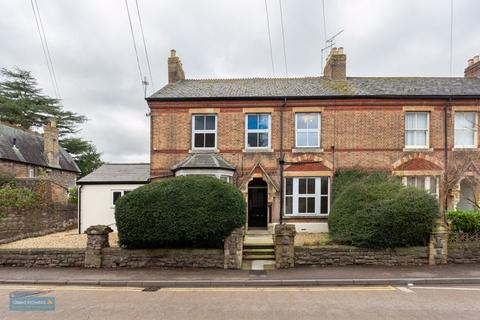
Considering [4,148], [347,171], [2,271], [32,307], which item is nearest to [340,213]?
[347,171]

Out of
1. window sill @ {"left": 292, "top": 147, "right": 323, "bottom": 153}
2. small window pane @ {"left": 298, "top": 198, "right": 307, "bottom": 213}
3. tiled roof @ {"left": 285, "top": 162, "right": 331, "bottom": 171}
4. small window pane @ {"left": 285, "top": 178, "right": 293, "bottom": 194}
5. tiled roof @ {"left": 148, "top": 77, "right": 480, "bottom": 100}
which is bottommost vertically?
small window pane @ {"left": 298, "top": 198, "right": 307, "bottom": 213}

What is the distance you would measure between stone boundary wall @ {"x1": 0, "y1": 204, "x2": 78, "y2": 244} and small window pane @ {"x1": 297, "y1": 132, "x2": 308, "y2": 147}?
593 inches

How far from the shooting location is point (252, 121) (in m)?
16.1

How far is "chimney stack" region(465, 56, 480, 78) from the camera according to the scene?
18.0m

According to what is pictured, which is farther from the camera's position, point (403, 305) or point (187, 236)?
point (187, 236)

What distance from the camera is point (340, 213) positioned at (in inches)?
487

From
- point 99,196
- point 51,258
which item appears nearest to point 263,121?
point 99,196

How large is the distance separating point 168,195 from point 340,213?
6.99 m

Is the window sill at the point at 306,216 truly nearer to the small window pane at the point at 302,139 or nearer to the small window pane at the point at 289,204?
the small window pane at the point at 289,204

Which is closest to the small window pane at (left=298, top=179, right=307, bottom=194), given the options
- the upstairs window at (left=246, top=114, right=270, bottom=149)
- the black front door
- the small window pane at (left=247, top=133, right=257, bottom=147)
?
the black front door

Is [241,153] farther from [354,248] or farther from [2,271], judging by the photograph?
[2,271]

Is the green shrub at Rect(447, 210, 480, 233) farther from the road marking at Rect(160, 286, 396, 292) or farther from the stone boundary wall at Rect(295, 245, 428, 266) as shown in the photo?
the road marking at Rect(160, 286, 396, 292)

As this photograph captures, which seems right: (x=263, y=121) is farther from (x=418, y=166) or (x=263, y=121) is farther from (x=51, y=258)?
(x=51, y=258)

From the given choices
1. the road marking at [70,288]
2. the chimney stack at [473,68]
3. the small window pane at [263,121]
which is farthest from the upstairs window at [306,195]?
the chimney stack at [473,68]
